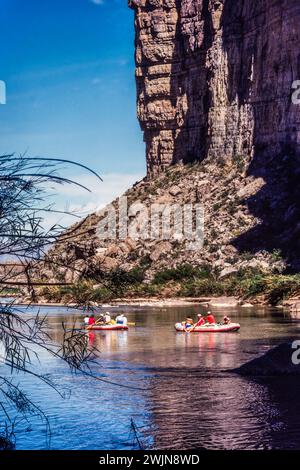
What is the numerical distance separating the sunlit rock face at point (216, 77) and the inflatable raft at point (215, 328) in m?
57.9

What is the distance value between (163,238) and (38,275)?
310 ft

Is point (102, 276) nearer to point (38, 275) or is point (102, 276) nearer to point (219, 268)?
point (38, 275)

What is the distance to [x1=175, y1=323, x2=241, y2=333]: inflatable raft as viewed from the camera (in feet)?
164

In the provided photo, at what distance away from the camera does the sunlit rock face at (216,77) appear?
110m

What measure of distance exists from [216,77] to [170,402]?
323 ft

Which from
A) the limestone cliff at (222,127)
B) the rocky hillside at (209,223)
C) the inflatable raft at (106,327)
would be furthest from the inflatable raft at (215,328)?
the limestone cliff at (222,127)

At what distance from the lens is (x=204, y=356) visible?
38.8 m

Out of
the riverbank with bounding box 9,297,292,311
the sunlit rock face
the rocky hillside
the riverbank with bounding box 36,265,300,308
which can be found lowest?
the riverbank with bounding box 9,297,292,311

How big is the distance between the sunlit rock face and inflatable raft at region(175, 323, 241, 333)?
57.9 metres

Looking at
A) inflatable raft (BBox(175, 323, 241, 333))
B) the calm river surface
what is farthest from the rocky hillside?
the calm river surface

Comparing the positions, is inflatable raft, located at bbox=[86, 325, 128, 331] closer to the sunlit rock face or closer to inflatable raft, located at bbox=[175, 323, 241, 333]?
inflatable raft, located at bbox=[175, 323, 241, 333]

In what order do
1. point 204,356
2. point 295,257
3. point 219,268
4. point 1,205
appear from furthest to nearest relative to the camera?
1. point 219,268
2. point 295,257
3. point 204,356
4. point 1,205
